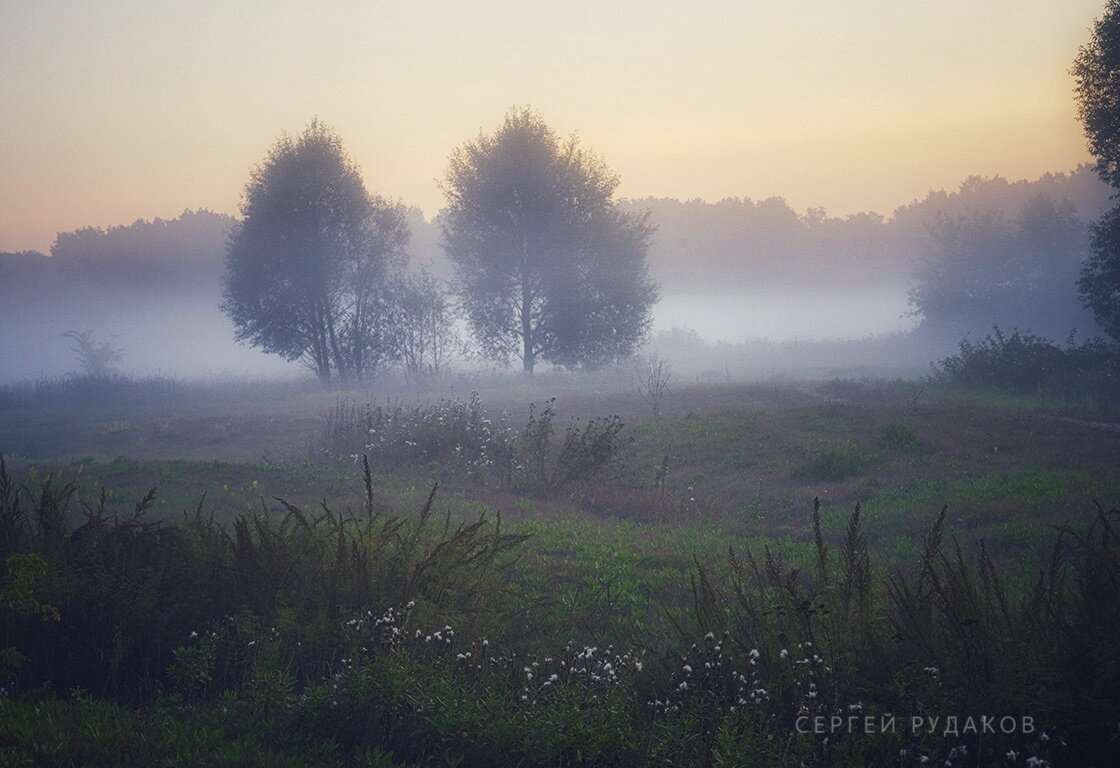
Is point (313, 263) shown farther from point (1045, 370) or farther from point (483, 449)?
point (1045, 370)

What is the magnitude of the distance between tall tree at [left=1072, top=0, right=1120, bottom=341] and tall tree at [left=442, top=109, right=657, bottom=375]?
16846 millimetres

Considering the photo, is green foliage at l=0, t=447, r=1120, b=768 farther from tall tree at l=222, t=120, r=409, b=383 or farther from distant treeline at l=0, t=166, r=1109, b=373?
distant treeline at l=0, t=166, r=1109, b=373

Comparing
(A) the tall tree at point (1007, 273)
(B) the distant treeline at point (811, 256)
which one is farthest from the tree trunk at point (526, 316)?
(A) the tall tree at point (1007, 273)

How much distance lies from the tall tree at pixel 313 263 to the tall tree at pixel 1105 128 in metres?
26.7

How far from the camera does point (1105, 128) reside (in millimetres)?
24312

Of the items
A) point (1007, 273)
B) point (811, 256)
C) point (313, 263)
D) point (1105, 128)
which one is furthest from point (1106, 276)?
point (811, 256)

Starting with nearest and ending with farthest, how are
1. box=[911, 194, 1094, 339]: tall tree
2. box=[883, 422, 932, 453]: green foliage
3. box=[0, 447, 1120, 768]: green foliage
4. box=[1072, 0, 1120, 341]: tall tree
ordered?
box=[0, 447, 1120, 768]: green foliage, box=[883, 422, 932, 453]: green foliage, box=[1072, 0, 1120, 341]: tall tree, box=[911, 194, 1094, 339]: tall tree

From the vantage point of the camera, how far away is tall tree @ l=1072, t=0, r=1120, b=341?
2383 cm

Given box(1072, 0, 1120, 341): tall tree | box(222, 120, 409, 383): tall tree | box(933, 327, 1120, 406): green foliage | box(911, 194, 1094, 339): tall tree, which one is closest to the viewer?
box(933, 327, 1120, 406): green foliage

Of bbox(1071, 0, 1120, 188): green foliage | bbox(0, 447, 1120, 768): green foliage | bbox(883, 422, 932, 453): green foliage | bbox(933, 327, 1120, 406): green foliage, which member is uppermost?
bbox(1071, 0, 1120, 188): green foliage

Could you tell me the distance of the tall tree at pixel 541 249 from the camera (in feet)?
112

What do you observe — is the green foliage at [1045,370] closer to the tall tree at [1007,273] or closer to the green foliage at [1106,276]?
the green foliage at [1106,276]

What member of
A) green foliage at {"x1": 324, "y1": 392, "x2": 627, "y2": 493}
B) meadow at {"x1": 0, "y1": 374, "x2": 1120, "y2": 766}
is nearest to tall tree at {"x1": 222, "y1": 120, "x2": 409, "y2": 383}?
green foliage at {"x1": 324, "y1": 392, "x2": 627, "y2": 493}

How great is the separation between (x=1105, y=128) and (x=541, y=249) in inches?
809
